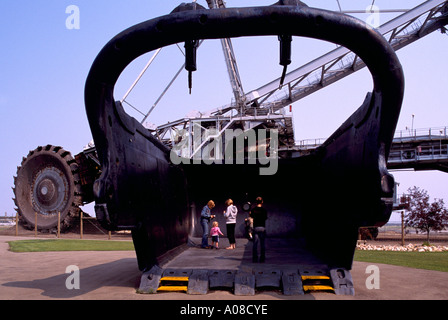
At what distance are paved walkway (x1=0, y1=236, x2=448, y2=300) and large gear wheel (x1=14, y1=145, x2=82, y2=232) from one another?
11.9 meters

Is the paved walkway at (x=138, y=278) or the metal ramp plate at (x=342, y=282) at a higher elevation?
the metal ramp plate at (x=342, y=282)

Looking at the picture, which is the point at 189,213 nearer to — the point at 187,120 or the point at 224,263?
the point at 224,263

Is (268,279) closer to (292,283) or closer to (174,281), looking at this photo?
(292,283)

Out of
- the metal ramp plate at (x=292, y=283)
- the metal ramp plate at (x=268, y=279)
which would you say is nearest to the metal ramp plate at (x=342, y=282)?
the metal ramp plate at (x=292, y=283)

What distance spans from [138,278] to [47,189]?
18.6m

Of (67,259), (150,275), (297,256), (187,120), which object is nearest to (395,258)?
(297,256)

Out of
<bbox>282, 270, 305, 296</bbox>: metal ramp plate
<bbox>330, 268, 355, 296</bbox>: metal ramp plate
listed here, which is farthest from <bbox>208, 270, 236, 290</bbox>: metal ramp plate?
<bbox>330, 268, 355, 296</bbox>: metal ramp plate

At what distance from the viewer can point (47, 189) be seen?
24406mm

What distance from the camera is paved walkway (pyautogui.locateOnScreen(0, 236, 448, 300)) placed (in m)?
6.47

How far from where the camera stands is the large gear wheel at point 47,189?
23.6 m

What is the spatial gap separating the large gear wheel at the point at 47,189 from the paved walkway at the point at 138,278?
11909 millimetres

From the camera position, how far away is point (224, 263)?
847 cm

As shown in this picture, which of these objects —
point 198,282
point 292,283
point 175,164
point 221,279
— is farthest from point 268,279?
point 175,164

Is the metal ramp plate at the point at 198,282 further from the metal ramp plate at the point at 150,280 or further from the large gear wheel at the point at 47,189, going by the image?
the large gear wheel at the point at 47,189
